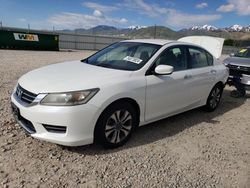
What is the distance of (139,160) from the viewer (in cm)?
362

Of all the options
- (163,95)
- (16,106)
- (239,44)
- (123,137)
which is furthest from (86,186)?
(239,44)

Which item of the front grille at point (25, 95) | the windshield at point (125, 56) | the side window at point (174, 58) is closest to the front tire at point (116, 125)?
the windshield at point (125, 56)

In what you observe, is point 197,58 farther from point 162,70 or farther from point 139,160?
point 139,160

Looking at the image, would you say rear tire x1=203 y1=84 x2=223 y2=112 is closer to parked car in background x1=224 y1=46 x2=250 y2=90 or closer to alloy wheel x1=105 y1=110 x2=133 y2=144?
parked car in background x1=224 y1=46 x2=250 y2=90

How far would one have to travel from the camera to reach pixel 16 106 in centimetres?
359

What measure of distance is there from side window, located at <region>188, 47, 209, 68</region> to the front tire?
6.21ft

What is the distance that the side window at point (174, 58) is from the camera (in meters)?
4.42

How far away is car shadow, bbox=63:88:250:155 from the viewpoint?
3.77 meters

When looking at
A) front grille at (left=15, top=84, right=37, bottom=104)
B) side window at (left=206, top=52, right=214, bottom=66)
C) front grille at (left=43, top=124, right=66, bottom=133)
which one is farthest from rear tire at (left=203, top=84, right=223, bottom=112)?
front grille at (left=15, top=84, right=37, bottom=104)

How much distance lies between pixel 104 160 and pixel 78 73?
129cm

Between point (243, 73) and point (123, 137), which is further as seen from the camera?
point (243, 73)

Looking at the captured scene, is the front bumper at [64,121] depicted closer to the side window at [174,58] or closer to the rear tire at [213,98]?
the side window at [174,58]

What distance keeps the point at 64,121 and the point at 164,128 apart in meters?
2.18

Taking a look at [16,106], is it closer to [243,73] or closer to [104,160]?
[104,160]
